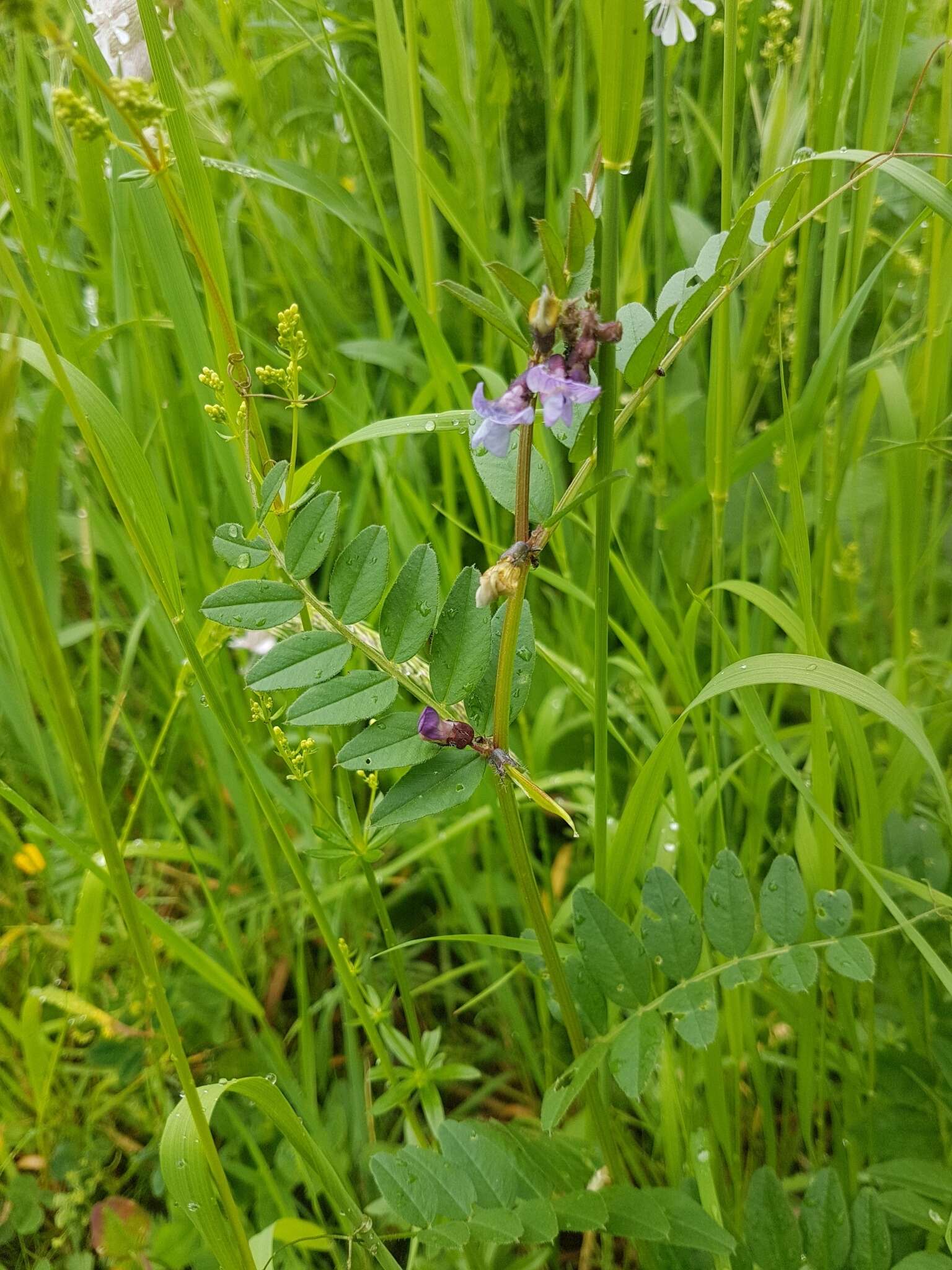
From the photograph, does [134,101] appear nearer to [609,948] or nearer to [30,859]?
[609,948]

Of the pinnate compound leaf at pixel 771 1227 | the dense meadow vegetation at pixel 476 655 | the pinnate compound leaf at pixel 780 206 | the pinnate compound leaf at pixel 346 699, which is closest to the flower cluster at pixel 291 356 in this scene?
the dense meadow vegetation at pixel 476 655

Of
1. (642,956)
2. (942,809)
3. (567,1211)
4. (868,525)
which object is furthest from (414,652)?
(868,525)

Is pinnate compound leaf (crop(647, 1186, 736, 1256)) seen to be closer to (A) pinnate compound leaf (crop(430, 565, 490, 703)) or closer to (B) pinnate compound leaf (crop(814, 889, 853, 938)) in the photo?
(B) pinnate compound leaf (crop(814, 889, 853, 938))

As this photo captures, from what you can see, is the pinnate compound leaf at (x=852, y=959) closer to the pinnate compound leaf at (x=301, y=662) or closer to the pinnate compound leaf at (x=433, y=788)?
the pinnate compound leaf at (x=433, y=788)

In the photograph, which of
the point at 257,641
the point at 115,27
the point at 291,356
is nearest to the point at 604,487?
the point at 291,356

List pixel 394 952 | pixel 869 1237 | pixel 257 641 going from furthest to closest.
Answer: pixel 257 641 < pixel 394 952 < pixel 869 1237

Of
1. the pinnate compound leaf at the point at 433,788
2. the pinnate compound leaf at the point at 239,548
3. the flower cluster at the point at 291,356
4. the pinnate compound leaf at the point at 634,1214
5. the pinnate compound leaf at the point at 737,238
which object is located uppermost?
the pinnate compound leaf at the point at 737,238

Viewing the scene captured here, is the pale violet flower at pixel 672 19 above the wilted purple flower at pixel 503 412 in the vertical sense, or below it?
above

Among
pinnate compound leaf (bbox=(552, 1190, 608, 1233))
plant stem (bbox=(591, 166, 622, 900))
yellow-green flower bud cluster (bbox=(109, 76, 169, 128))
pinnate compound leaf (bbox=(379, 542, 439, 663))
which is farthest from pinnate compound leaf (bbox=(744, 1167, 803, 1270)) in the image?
yellow-green flower bud cluster (bbox=(109, 76, 169, 128))
